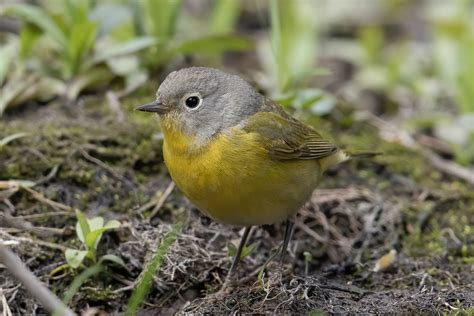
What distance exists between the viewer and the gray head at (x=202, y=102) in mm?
4785

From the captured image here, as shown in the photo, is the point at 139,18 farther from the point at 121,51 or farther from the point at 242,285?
the point at 242,285

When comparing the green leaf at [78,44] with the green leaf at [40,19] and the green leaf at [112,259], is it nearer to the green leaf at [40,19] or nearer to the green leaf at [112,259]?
the green leaf at [40,19]

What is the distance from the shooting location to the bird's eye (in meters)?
4.86

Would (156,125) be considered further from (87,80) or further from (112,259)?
(112,259)

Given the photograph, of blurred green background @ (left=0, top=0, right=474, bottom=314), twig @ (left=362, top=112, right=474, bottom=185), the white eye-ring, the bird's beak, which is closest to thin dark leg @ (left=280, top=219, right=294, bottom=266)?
blurred green background @ (left=0, top=0, right=474, bottom=314)

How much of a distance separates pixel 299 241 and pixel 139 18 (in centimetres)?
287

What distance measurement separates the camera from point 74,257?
4742 mm

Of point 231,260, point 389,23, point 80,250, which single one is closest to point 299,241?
point 231,260

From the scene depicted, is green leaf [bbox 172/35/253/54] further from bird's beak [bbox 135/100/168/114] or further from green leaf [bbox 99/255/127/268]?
green leaf [bbox 99/255/127/268]

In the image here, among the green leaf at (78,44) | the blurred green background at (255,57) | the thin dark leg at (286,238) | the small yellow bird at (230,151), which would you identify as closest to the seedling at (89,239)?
the small yellow bird at (230,151)

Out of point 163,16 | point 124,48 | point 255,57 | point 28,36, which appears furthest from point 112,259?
point 255,57

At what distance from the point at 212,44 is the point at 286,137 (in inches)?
83.7

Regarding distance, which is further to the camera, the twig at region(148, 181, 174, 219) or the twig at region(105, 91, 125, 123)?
the twig at region(105, 91, 125, 123)

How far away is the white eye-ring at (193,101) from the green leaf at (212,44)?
2.13 meters
